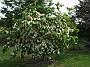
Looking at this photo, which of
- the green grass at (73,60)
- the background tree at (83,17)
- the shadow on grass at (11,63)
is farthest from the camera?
the background tree at (83,17)

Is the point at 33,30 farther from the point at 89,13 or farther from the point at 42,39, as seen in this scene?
the point at 89,13

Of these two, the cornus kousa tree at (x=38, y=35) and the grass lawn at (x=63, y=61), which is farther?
the grass lawn at (x=63, y=61)

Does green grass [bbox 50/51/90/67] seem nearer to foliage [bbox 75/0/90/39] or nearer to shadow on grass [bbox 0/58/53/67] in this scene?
shadow on grass [bbox 0/58/53/67]

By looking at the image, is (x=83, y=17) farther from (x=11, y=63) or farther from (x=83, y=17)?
(x=11, y=63)

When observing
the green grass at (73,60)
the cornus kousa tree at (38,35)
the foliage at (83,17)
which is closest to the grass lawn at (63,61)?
the green grass at (73,60)

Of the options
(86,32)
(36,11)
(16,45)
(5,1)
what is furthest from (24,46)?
(5,1)

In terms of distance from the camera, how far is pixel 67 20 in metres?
17.6

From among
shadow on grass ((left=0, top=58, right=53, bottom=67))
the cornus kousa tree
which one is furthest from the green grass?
the cornus kousa tree

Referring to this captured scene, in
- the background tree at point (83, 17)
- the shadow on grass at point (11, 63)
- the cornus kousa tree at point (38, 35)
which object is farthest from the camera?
the background tree at point (83, 17)

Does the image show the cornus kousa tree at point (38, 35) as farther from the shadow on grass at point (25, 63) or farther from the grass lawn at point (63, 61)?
the grass lawn at point (63, 61)

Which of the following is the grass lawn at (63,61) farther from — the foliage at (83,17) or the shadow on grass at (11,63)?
the foliage at (83,17)

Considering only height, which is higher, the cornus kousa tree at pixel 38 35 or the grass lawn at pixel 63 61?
the cornus kousa tree at pixel 38 35

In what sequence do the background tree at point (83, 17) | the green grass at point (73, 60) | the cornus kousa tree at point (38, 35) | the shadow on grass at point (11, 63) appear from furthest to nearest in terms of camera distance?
1. the background tree at point (83, 17)
2. the green grass at point (73, 60)
3. the shadow on grass at point (11, 63)
4. the cornus kousa tree at point (38, 35)

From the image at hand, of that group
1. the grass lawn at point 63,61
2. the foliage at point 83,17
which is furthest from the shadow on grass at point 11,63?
the foliage at point 83,17
